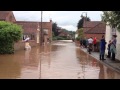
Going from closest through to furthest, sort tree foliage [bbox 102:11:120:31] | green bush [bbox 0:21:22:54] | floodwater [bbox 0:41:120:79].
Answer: floodwater [bbox 0:41:120:79], tree foliage [bbox 102:11:120:31], green bush [bbox 0:21:22:54]

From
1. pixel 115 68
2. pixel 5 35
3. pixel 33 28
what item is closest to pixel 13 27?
pixel 5 35

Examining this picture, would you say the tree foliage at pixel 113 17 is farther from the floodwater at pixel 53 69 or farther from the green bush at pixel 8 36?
the green bush at pixel 8 36

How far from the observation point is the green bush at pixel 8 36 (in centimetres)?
2800

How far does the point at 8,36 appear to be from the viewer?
28000mm

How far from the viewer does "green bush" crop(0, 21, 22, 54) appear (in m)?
28.0

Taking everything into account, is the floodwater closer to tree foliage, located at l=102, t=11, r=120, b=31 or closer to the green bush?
tree foliage, located at l=102, t=11, r=120, b=31

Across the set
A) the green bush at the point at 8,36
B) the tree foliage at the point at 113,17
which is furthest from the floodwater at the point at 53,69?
the green bush at the point at 8,36

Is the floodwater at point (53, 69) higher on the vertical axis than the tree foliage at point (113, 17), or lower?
lower

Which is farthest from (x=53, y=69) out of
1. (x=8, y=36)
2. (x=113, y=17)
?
(x=8, y=36)

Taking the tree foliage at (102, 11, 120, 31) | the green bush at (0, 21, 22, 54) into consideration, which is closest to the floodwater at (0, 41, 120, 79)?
the tree foliage at (102, 11, 120, 31)
